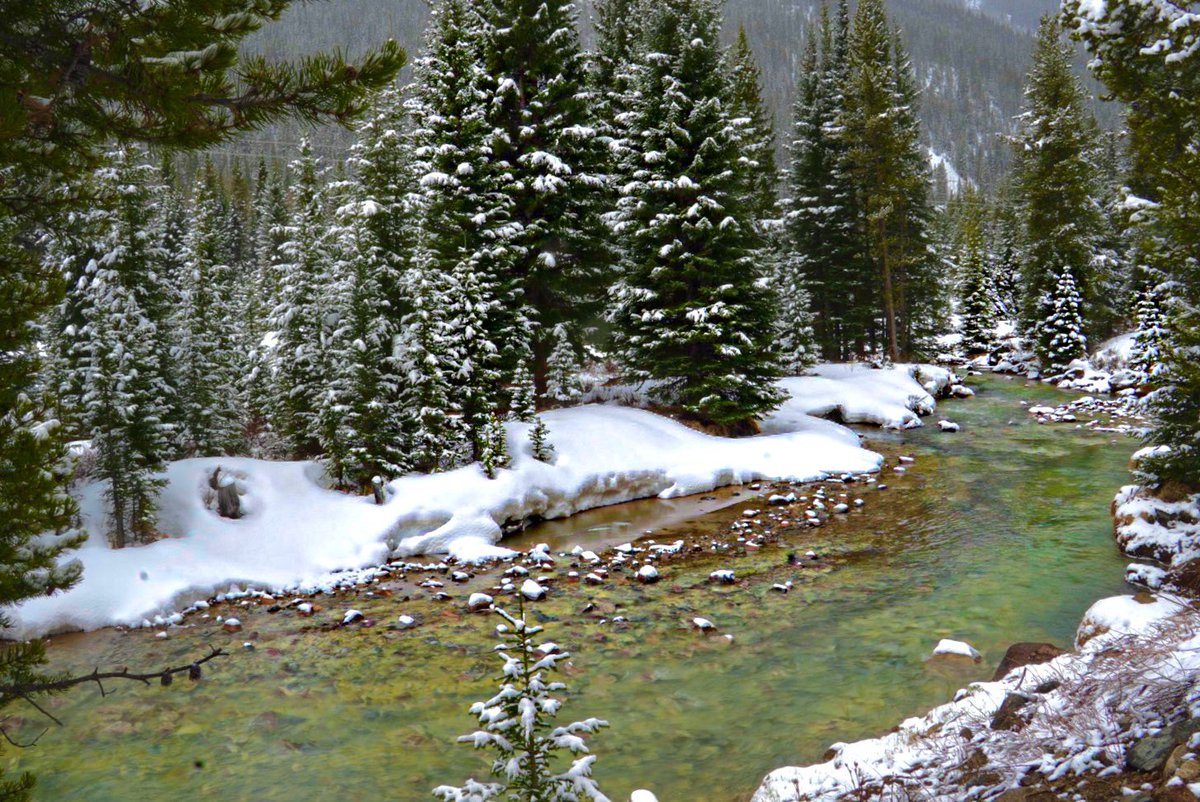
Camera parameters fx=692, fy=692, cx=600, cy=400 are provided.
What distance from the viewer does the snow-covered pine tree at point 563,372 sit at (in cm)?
2462

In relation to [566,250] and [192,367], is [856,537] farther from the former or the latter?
[192,367]

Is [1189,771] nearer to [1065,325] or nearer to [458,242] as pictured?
[458,242]

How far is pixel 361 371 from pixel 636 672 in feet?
37.6

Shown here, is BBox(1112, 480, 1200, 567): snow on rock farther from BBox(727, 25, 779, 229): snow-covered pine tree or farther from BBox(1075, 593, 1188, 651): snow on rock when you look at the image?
BBox(727, 25, 779, 229): snow-covered pine tree

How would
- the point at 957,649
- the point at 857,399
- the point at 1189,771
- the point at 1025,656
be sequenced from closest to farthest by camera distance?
the point at 1189,771, the point at 1025,656, the point at 957,649, the point at 857,399

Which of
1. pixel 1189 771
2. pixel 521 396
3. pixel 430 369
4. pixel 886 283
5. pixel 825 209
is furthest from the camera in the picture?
Answer: pixel 825 209

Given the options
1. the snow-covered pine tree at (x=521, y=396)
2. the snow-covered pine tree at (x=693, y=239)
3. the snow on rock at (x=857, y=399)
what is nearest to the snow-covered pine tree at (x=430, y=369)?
the snow-covered pine tree at (x=521, y=396)

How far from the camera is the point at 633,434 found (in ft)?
70.9

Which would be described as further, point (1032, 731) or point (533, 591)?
point (533, 591)

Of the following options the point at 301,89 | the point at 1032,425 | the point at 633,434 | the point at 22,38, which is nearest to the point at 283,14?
the point at 301,89

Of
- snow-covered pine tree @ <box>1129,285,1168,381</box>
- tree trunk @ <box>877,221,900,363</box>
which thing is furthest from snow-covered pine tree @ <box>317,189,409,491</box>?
tree trunk @ <box>877,221,900,363</box>

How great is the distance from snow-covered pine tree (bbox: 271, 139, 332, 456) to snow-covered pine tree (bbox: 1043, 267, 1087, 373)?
37452mm

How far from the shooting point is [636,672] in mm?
9898

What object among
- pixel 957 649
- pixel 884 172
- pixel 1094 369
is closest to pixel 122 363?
pixel 957 649
